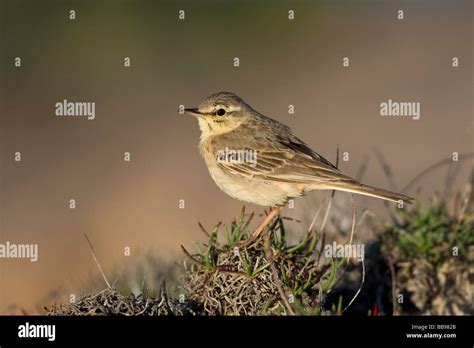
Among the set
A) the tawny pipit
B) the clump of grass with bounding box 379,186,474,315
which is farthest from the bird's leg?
the clump of grass with bounding box 379,186,474,315

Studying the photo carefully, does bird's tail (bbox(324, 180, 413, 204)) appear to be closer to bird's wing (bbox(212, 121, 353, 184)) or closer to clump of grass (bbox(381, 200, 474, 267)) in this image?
bird's wing (bbox(212, 121, 353, 184))

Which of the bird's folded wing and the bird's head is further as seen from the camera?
the bird's head

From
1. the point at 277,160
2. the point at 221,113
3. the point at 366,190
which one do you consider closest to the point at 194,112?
the point at 221,113

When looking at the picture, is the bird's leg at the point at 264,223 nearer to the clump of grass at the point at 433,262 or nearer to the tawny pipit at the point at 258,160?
the tawny pipit at the point at 258,160

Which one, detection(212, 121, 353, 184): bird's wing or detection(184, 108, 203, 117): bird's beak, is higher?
detection(184, 108, 203, 117): bird's beak

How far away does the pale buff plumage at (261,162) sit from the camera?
7.39 m

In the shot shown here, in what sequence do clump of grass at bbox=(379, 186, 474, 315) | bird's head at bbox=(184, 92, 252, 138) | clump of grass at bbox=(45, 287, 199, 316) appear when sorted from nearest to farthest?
clump of grass at bbox=(45, 287, 199, 316)
clump of grass at bbox=(379, 186, 474, 315)
bird's head at bbox=(184, 92, 252, 138)

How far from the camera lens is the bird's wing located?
7.46m

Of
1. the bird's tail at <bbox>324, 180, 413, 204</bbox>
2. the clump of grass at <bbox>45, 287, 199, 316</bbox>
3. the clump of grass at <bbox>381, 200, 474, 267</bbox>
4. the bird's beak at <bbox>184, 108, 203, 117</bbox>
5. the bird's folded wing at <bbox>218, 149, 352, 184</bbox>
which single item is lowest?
the clump of grass at <bbox>45, 287, 199, 316</bbox>

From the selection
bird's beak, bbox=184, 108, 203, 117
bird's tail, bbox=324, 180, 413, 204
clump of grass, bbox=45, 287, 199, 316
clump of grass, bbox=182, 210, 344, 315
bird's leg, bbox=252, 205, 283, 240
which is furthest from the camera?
bird's beak, bbox=184, 108, 203, 117

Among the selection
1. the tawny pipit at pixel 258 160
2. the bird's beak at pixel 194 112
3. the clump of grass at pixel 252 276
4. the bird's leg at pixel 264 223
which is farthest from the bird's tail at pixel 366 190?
the bird's beak at pixel 194 112

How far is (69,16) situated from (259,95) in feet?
17.1

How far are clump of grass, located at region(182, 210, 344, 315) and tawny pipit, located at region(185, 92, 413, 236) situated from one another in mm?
765

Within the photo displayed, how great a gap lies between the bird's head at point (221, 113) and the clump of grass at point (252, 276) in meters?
2.22
